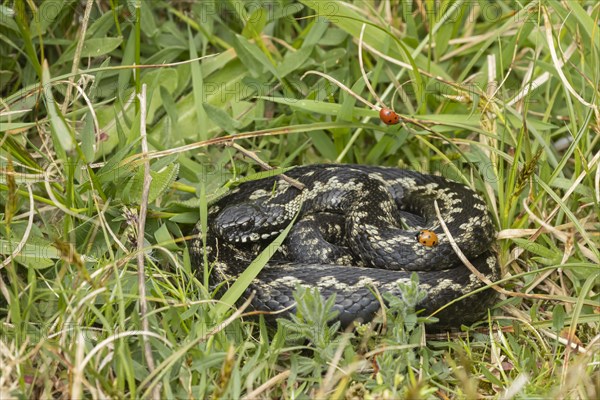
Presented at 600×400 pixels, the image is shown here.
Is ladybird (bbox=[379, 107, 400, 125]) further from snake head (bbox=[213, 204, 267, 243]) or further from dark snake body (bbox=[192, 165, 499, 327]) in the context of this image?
snake head (bbox=[213, 204, 267, 243])

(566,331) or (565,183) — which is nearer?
(566,331)

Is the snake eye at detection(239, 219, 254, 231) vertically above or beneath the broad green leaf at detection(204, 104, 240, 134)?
beneath

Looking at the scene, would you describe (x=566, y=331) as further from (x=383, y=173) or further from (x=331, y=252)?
(x=383, y=173)

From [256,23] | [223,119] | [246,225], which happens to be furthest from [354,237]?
[256,23]

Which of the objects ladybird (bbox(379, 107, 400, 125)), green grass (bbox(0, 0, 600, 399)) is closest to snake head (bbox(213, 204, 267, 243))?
green grass (bbox(0, 0, 600, 399))

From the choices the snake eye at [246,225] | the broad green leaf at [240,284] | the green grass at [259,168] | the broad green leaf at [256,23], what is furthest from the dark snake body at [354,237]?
the broad green leaf at [256,23]

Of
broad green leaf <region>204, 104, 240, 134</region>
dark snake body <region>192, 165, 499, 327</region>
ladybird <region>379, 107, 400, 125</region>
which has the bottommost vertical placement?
dark snake body <region>192, 165, 499, 327</region>

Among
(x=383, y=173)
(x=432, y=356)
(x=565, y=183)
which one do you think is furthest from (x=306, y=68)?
(x=432, y=356)
